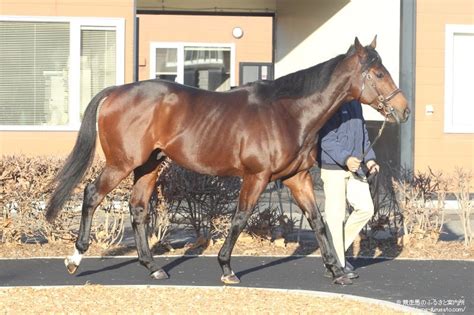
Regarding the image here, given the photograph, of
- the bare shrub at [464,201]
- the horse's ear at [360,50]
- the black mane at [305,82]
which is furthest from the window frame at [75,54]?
the horse's ear at [360,50]

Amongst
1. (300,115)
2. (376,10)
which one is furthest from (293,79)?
(376,10)

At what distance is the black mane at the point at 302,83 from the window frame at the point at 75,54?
22.6 feet

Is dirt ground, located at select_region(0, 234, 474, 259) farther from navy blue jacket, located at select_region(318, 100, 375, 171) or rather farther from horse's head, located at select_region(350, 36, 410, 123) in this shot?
horse's head, located at select_region(350, 36, 410, 123)

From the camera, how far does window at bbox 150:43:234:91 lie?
29.1m

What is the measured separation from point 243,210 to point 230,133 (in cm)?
73

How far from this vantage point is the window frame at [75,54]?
15.8 m

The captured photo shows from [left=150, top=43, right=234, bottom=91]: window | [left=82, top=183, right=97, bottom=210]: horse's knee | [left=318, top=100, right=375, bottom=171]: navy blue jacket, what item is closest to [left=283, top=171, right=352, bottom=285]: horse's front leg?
[left=318, top=100, right=375, bottom=171]: navy blue jacket

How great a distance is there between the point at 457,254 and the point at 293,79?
314cm

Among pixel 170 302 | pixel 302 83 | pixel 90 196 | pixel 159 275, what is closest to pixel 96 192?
pixel 90 196

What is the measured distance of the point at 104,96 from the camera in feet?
31.9

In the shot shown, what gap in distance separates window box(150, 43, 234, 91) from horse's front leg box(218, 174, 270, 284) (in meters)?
19.7

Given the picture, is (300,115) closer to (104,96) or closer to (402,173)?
(104,96)

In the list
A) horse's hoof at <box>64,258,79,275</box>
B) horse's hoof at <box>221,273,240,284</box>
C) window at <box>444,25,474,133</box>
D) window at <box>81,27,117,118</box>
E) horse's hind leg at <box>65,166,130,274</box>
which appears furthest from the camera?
window at <box>444,25,474,133</box>

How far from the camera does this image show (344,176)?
947 cm
